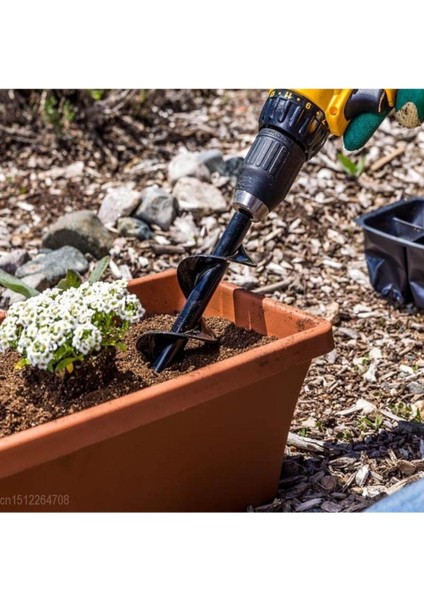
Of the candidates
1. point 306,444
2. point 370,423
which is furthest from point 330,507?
point 370,423

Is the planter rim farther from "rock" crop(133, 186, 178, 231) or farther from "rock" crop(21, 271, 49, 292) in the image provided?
"rock" crop(133, 186, 178, 231)

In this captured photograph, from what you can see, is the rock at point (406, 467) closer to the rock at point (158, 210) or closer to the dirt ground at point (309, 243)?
the dirt ground at point (309, 243)

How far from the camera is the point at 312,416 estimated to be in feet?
8.33

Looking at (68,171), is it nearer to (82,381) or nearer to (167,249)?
(167,249)

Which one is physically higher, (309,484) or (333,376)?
(333,376)

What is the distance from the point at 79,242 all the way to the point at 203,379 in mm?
1647

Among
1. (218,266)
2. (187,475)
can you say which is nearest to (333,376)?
(218,266)

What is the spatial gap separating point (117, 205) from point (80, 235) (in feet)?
1.00

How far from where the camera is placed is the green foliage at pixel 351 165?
151 inches

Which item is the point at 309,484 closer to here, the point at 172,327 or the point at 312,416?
the point at 312,416

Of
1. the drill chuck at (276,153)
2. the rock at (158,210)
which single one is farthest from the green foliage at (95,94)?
the drill chuck at (276,153)

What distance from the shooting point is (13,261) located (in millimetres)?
3305

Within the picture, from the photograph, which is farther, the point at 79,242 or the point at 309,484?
the point at 79,242

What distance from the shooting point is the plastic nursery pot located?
67.1 inches
